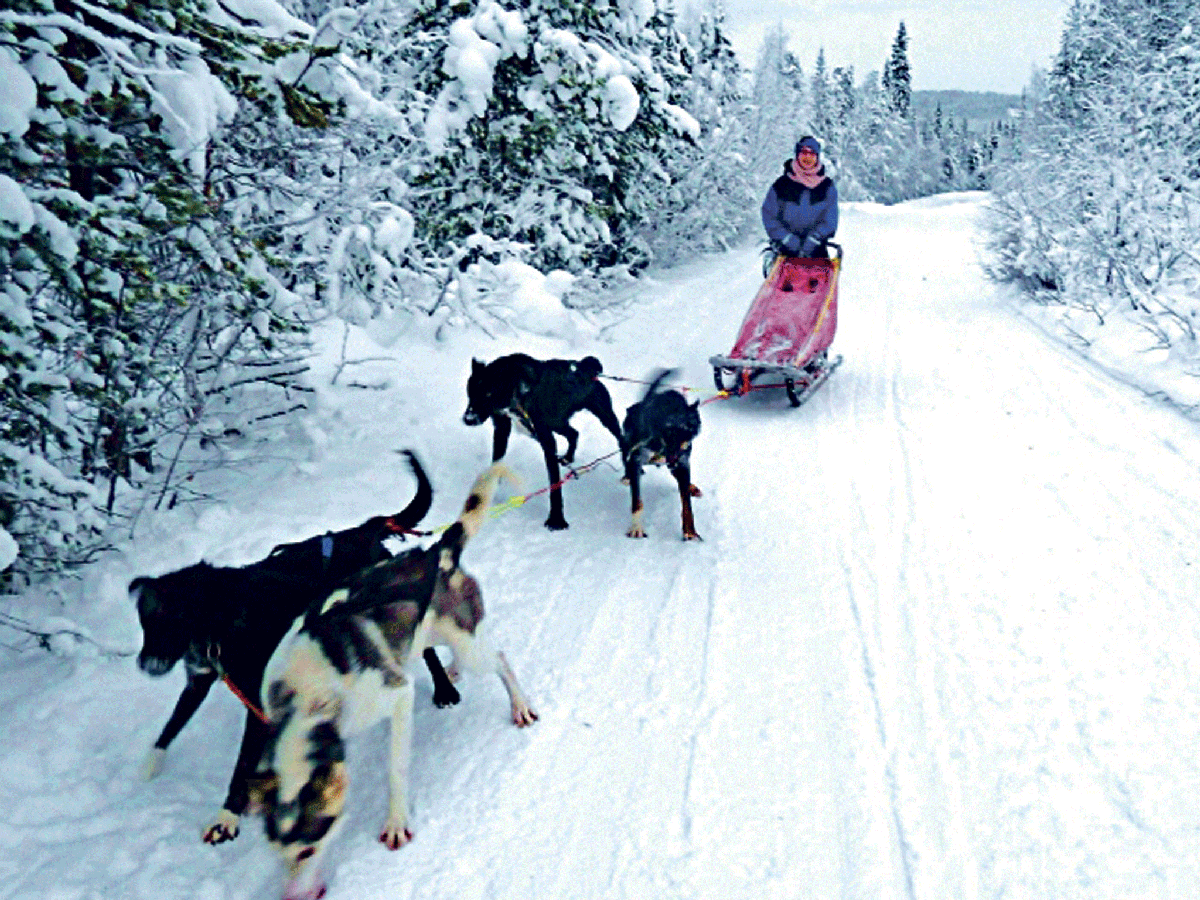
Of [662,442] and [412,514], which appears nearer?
[412,514]

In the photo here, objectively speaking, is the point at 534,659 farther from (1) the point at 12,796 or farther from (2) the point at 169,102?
(2) the point at 169,102

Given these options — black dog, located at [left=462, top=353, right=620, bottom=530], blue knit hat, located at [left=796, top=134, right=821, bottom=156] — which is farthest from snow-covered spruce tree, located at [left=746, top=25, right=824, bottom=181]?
black dog, located at [left=462, top=353, right=620, bottom=530]

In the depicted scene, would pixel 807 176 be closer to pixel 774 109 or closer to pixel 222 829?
pixel 222 829

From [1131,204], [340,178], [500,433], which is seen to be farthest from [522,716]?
[1131,204]

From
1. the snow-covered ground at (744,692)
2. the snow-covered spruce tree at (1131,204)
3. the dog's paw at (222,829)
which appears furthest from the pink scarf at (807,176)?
the dog's paw at (222,829)

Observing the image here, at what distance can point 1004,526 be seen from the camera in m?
5.55

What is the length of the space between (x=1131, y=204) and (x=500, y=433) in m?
10.7

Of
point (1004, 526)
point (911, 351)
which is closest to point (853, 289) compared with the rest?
point (911, 351)

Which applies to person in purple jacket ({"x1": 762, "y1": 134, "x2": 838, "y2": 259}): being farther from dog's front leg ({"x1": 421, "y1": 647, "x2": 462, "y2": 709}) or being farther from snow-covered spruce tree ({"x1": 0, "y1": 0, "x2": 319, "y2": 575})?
dog's front leg ({"x1": 421, "y1": 647, "x2": 462, "y2": 709})

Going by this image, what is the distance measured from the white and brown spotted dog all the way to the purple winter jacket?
6.82m

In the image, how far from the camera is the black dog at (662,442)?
216 inches

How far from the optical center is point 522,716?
3764 millimetres

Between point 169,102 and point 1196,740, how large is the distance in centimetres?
473

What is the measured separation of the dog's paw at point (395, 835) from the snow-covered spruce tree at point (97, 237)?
1.69 metres
